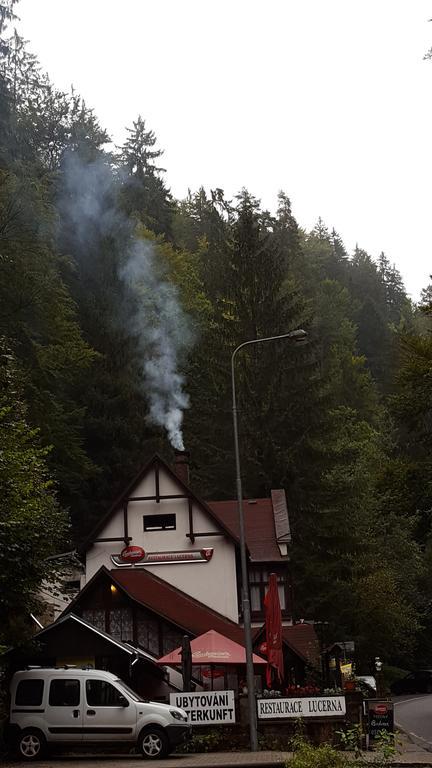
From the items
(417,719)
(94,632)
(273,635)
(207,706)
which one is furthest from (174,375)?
(207,706)

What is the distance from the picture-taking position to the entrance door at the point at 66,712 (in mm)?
19703

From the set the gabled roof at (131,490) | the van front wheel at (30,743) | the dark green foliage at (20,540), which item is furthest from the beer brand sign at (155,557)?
the van front wheel at (30,743)

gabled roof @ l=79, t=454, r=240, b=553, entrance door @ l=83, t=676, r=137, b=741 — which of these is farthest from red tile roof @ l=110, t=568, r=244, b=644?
entrance door @ l=83, t=676, r=137, b=741

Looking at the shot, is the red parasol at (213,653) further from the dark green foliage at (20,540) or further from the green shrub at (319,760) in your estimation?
the green shrub at (319,760)

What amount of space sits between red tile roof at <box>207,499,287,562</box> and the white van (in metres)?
16.0

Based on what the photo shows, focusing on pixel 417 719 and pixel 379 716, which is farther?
pixel 417 719

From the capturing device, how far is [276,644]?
77.6 ft

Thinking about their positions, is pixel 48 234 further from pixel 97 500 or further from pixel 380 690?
pixel 380 690

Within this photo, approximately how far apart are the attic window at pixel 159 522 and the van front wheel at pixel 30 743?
52.9 feet

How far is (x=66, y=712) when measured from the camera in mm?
19781

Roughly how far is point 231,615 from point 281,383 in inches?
653

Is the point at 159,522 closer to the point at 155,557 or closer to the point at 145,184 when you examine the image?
the point at 155,557

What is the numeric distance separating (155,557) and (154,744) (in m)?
16.0

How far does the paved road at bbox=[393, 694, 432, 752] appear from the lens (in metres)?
25.1
